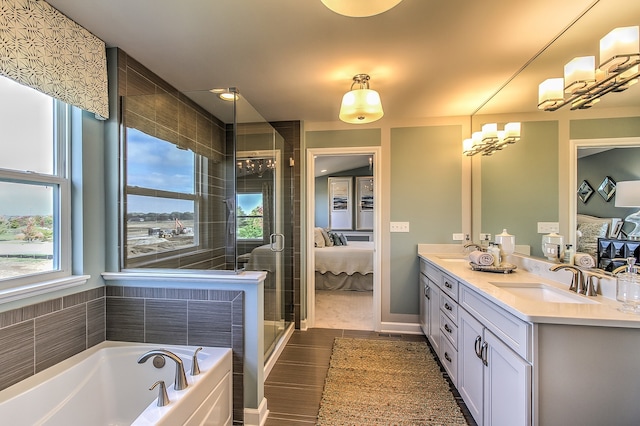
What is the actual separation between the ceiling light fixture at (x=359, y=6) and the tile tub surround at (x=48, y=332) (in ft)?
6.70

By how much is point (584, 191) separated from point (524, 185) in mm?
740

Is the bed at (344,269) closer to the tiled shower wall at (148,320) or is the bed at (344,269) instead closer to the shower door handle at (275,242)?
the shower door handle at (275,242)

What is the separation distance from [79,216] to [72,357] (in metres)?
0.82

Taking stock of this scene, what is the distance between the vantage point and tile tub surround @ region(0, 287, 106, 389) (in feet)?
4.47

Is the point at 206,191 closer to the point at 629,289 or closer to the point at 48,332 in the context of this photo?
the point at 48,332

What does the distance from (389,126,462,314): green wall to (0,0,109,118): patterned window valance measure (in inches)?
105

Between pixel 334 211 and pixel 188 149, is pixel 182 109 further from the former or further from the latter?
pixel 334 211

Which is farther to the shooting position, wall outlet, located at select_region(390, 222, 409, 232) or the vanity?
wall outlet, located at select_region(390, 222, 409, 232)

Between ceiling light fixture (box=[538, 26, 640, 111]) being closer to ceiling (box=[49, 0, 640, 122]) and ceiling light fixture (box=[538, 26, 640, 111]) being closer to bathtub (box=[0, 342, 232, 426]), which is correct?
ceiling (box=[49, 0, 640, 122])

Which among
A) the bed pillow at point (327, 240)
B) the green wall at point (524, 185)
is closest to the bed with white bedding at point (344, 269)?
the bed pillow at point (327, 240)

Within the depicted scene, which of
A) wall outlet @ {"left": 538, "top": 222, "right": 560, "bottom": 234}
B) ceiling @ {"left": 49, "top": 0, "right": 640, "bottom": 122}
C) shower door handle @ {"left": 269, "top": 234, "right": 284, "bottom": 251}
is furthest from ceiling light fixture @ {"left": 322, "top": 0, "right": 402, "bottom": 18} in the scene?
shower door handle @ {"left": 269, "top": 234, "right": 284, "bottom": 251}

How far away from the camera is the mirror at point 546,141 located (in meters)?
1.52

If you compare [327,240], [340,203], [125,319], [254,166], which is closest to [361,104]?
[254,166]

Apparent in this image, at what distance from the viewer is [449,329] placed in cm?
223
